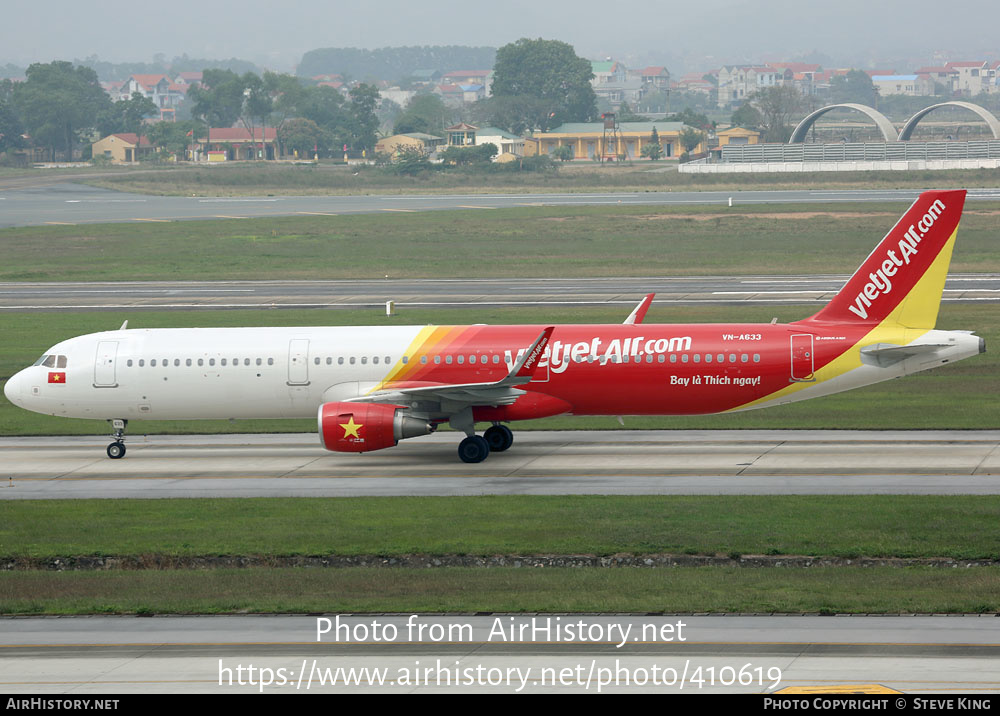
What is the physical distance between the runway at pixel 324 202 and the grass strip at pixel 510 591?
101805 mm

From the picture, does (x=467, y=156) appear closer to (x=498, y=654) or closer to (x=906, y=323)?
(x=906, y=323)

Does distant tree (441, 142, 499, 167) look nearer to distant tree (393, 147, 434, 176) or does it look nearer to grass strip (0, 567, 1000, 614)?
distant tree (393, 147, 434, 176)

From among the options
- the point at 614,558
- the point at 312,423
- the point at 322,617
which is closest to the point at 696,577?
the point at 614,558

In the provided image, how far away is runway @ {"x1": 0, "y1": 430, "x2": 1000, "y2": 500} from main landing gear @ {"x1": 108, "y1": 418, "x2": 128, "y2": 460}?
0.30 meters

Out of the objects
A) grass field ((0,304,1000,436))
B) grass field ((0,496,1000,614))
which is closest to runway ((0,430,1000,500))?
grass field ((0,304,1000,436))

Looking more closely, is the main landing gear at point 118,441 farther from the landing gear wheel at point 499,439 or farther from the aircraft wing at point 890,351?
the aircraft wing at point 890,351

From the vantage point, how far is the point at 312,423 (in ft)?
146

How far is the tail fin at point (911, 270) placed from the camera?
3681cm

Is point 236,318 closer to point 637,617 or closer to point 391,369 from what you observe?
point 391,369

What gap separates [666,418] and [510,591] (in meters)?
20.2

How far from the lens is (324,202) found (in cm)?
14512

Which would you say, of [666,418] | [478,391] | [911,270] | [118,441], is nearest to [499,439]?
[478,391]

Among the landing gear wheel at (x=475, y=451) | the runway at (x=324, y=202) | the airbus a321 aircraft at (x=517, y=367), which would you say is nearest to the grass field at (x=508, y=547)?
the landing gear wheel at (x=475, y=451)

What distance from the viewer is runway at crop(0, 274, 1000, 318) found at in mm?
69438
